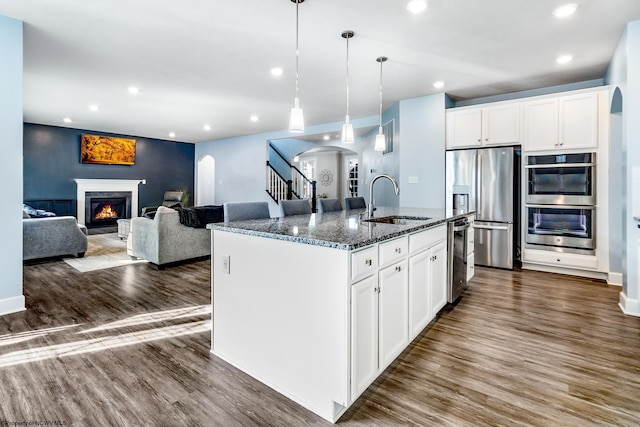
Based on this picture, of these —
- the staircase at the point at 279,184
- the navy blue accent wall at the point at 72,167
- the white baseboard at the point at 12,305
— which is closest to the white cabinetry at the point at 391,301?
the white baseboard at the point at 12,305

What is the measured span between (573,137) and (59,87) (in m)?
7.31

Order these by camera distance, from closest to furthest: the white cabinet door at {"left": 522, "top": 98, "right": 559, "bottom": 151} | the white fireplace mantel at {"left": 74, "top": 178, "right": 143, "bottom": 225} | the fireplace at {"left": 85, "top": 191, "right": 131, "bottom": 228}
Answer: the white cabinet door at {"left": 522, "top": 98, "right": 559, "bottom": 151}
the white fireplace mantel at {"left": 74, "top": 178, "right": 143, "bottom": 225}
the fireplace at {"left": 85, "top": 191, "right": 131, "bottom": 228}

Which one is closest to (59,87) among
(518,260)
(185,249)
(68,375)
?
(185,249)

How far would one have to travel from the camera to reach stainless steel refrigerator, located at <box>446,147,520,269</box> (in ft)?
15.4

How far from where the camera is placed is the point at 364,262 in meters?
1.74

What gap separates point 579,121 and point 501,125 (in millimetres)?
893

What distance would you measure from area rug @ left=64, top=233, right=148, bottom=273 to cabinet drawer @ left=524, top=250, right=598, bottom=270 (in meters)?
5.82

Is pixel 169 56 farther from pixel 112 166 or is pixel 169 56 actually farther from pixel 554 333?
pixel 112 166

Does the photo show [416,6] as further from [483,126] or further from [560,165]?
[560,165]

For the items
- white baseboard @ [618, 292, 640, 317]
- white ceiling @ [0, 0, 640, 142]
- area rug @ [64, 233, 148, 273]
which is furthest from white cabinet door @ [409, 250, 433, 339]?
area rug @ [64, 233, 148, 273]

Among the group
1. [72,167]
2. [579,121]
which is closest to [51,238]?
[72,167]

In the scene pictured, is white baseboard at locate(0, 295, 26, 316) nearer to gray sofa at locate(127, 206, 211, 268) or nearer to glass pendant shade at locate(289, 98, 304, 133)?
gray sofa at locate(127, 206, 211, 268)

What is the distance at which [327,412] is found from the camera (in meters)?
1.71

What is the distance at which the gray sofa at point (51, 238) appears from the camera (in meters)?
4.99
